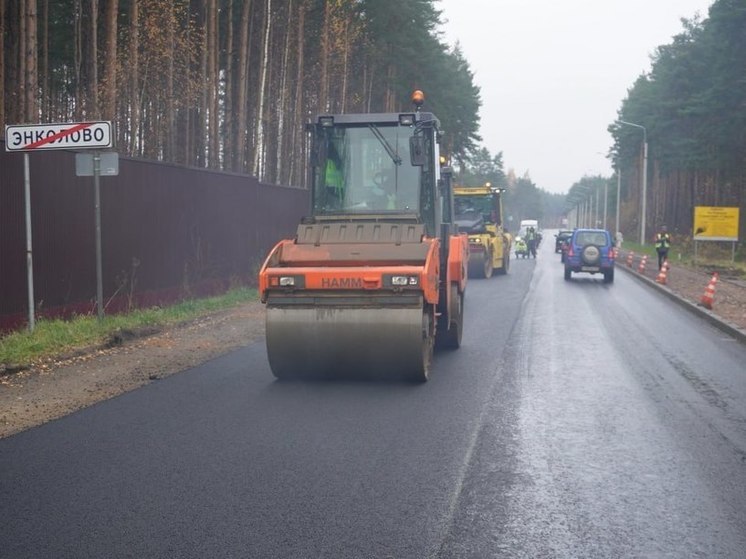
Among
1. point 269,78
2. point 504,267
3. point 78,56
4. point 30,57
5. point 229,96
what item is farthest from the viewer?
point 269,78

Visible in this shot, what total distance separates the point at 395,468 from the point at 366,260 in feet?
13.3

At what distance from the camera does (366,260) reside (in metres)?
10.3

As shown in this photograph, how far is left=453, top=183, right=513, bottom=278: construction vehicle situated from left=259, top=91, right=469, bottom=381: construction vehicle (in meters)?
19.0

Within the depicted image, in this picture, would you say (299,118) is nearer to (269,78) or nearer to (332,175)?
(269,78)

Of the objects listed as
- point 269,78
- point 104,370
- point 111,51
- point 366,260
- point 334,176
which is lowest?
point 104,370

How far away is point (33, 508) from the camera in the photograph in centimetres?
568

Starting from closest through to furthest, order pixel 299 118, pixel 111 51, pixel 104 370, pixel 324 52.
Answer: pixel 104 370 → pixel 111 51 → pixel 324 52 → pixel 299 118

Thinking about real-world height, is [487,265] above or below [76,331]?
above

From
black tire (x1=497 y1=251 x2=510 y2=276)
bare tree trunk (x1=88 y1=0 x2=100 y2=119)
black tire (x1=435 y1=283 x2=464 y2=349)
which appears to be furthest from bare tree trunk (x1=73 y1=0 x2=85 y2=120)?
black tire (x1=435 y1=283 x2=464 y2=349)

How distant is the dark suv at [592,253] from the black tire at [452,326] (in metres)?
18.0

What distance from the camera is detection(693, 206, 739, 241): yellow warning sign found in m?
39.2

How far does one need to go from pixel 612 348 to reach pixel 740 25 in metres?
35.7

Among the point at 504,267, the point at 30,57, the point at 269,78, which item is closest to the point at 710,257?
the point at 504,267

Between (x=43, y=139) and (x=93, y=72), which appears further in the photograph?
(x=93, y=72)
